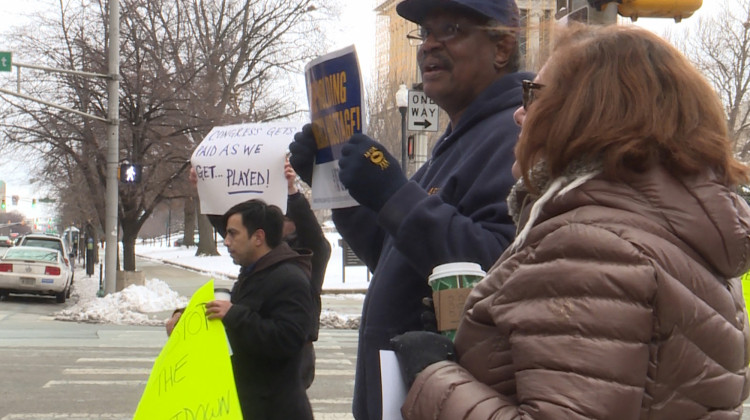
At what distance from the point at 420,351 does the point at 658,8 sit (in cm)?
480

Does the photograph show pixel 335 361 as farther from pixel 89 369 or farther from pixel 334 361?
pixel 89 369

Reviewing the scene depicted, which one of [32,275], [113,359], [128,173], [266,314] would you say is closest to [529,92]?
[266,314]

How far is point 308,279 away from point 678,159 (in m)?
2.91

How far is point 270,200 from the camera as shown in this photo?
4.02 meters

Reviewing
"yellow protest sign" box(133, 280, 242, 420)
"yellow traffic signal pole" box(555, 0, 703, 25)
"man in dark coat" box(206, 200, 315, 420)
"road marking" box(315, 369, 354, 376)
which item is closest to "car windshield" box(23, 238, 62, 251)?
"road marking" box(315, 369, 354, 376)

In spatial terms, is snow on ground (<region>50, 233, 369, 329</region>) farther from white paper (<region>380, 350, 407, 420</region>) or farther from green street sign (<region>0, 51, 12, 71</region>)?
white paper (<region>380, 350, 407, 420</region>)

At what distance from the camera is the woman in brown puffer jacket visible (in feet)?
4.83

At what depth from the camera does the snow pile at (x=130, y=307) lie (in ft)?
56.2

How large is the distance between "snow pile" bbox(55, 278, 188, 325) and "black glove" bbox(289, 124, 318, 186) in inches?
570

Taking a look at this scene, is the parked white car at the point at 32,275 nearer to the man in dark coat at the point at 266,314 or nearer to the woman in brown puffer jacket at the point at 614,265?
the man in dark coat at the point at 266,314

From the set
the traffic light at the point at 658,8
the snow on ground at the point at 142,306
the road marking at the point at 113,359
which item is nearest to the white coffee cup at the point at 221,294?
the traffic light at the point at 658,8

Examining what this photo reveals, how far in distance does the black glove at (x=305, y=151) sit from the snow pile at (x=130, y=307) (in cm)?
1449

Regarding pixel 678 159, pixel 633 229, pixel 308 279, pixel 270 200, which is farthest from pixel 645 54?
pixel 308 279

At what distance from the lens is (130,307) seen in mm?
18312
